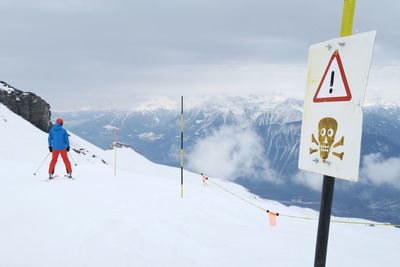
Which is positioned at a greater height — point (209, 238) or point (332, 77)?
point (332, 77)

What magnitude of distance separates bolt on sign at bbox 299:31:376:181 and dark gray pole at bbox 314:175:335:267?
0.55ft

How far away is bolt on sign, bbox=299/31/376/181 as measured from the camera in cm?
332

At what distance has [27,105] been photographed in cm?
6184

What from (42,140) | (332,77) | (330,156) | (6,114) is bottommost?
(42,140)

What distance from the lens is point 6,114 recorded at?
158 feet

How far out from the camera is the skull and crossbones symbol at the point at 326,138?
355cm

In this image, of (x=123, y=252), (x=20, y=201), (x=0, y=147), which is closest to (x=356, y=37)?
(x=123, y=252)

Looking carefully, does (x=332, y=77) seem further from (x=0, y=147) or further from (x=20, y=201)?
(x=0, y=147)

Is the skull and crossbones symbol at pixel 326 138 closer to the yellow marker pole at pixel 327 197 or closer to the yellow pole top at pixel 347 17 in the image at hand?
the yellow marker pole at pixel 327 197

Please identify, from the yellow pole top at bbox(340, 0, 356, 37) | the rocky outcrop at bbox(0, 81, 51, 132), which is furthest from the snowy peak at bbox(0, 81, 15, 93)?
the yellow pole top at bbox(340, 0, 356, 37)

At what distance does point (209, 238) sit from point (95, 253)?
292cm

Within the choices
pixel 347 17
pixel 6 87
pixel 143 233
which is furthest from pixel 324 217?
pixel 6 87

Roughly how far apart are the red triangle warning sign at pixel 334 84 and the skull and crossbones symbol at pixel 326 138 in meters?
0.26

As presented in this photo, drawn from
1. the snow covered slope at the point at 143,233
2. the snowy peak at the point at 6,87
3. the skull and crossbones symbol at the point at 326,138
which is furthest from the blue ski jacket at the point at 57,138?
the snowy peak at the point at 6,87
